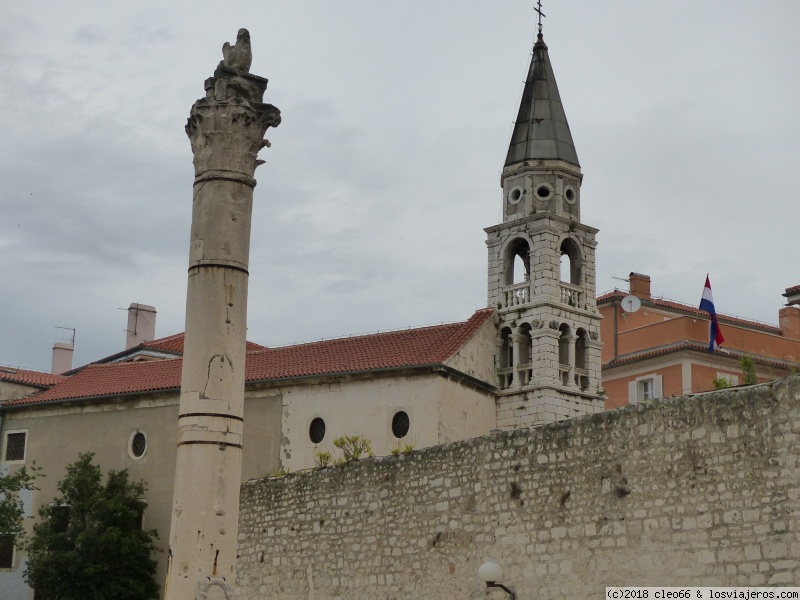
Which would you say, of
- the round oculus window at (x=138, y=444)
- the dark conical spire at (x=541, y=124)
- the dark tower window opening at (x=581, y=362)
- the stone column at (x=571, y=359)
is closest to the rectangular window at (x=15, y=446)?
the round oculus window at (x=138, y=444)

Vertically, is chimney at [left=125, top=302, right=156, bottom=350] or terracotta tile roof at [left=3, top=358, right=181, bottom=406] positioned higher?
chimney at [left=125, top=302, right=156, bottom=350]

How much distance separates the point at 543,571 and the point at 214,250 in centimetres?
583

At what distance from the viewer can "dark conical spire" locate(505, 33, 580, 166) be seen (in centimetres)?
4306

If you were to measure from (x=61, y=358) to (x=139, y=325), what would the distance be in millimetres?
4463

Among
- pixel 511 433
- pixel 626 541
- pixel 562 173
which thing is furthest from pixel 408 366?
pixel 626 541

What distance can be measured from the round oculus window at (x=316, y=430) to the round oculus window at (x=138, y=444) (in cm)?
540

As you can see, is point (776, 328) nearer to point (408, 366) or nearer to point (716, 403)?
point (408, 366)

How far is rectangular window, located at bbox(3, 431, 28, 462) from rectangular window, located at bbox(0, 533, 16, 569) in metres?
2.39

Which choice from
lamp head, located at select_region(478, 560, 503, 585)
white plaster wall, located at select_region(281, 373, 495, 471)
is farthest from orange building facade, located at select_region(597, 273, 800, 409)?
lamp head, located at select_region(478, 560, 503, 585)

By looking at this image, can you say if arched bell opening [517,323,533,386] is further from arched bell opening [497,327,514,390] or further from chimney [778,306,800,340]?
chimney [778,306,800,340]

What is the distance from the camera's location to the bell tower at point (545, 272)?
132 feet

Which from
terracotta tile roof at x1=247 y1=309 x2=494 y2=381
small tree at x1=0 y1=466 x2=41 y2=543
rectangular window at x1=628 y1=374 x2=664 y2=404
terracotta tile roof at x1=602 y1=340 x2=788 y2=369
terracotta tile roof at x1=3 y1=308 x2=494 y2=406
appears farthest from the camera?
rectangular window at x1=628 y1=374 x2=664 y2=404

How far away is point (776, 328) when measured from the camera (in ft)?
163

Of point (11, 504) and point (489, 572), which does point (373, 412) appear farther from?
point (489, 572)
